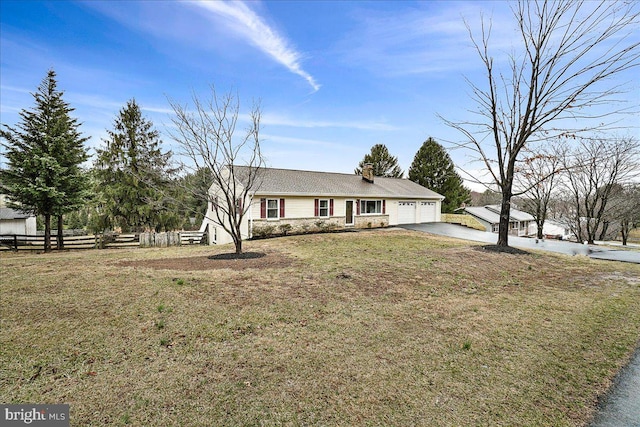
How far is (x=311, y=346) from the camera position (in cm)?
448

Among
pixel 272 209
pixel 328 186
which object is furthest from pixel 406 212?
pixel 272 209

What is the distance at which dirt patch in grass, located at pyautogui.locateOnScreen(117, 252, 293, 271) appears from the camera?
9.57 m

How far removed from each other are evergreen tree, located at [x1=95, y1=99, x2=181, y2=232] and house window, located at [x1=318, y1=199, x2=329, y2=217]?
13299mm

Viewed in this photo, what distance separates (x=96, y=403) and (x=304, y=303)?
12.4 ft

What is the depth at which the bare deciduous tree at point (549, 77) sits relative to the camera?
1174cm

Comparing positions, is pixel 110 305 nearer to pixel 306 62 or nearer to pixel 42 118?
pixel 306 62

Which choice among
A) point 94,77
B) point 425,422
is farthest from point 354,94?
point 425,422

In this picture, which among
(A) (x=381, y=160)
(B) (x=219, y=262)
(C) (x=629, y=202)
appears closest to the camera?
(B) (x=219, y=262)

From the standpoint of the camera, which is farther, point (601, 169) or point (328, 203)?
point (601, 169)

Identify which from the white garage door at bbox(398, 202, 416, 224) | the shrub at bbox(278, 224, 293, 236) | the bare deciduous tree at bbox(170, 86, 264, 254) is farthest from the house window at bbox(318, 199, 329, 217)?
the bare deciduous tree at bbox(170, 86, 264, 254)

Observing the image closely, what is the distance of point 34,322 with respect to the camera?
515 centimetres

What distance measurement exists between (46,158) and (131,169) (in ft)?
32.6

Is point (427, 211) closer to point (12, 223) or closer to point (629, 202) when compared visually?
point (629, 202)

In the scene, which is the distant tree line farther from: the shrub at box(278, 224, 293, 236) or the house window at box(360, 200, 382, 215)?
the shrub at box(278, 224, 293, 236)
